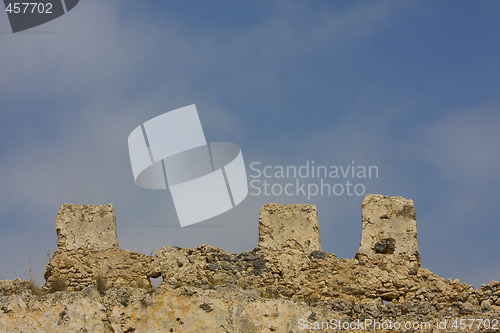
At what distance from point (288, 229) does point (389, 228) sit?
160 cm

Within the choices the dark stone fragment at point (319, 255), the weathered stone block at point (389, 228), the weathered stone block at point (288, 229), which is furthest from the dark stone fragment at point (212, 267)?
the weathered stone block at point (389, 228)

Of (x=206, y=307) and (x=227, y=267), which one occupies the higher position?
(x=227, y=267)

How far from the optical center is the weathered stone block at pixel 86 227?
14922mm

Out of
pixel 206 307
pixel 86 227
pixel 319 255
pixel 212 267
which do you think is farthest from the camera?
pixel 86 227

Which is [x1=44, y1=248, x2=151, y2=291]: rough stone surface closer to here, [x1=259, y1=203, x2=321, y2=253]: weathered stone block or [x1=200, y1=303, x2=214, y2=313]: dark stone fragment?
[x1=200, y1=303, x2=214, y2=313]: dark stone fragment

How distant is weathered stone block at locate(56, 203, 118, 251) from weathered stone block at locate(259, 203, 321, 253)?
239cm

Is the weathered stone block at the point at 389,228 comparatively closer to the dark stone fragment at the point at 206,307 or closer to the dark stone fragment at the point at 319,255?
the dark stone fragment at the point at 319,255

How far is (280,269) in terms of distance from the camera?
1480 cm

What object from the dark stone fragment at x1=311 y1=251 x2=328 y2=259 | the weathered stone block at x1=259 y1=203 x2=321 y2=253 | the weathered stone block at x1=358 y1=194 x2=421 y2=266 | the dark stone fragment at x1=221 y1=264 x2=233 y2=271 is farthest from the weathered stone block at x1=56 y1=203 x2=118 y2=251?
the weathered stone block at x1=358 y1=194 x2=421 y2=266

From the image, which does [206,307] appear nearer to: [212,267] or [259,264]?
[212,267]

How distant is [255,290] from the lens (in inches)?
573

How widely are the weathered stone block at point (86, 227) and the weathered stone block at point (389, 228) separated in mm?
4011

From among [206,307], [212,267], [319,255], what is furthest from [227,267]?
[319,255]

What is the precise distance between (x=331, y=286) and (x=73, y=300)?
13.0ft
